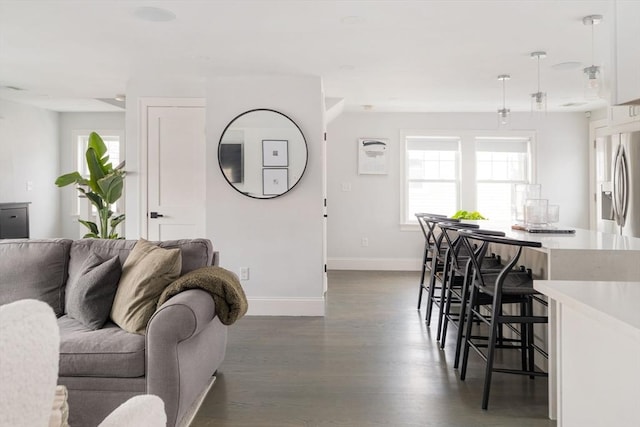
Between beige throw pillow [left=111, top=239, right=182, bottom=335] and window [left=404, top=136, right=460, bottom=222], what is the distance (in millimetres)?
4849

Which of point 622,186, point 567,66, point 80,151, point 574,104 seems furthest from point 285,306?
point 574,104

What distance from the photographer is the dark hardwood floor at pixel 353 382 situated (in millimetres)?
2250

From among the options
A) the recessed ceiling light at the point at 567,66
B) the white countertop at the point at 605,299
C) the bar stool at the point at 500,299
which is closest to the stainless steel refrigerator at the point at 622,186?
the recessed ceiling light at the point at 567,66

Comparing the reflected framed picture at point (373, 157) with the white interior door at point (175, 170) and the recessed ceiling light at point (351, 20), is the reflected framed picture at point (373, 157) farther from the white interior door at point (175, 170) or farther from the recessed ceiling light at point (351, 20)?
the recessed ceiling light at point (351, 20)

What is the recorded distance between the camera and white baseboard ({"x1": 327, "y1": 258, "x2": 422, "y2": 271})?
6.61 meters

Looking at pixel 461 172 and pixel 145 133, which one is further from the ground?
pixel 145 133

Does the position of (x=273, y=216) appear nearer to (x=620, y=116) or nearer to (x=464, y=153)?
(x=464, y=153)

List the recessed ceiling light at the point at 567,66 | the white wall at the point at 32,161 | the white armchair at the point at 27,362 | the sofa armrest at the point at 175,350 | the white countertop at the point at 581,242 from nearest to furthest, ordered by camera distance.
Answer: the white armchair at the point at 27,362, the sofa armrest at the point at 175,350, the white countertop at the point at 581,242, the recessed ceiling light at the point at 567,66, the white wall at the point at 32,161

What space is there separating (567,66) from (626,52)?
3335 mm

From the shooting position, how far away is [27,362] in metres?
0.31

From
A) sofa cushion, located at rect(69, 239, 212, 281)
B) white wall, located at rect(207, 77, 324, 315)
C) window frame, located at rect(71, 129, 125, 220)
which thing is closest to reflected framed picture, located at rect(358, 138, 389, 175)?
white wall, located at rect(207, 77, 324, 315)

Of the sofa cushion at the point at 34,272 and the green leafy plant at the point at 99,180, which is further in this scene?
the green leafy plant at the point at 99,180

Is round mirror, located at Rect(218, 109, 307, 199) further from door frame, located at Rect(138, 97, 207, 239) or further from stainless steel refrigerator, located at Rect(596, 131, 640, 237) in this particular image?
stainless steel refrigerator, located at Rect(596, 131, 640, 237)

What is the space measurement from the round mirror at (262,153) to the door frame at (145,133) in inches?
25.9
